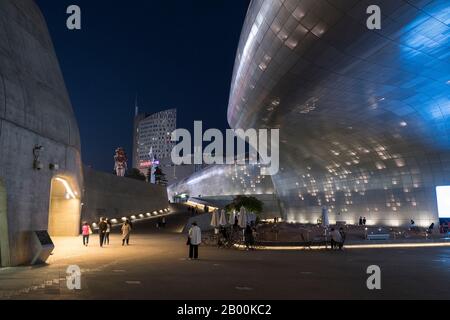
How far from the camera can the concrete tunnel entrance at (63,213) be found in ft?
87.8

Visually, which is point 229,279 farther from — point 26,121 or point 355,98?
point 355,98

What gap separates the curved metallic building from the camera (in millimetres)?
18391

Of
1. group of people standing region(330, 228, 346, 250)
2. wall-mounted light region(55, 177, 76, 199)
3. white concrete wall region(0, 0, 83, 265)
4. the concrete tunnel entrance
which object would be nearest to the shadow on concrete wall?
white concrete wall region(0, 0, 83, 265)

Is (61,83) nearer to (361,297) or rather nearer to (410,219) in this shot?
(361,297)

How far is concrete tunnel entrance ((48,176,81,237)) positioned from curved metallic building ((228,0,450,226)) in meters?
17.2

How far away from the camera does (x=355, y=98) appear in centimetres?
2912

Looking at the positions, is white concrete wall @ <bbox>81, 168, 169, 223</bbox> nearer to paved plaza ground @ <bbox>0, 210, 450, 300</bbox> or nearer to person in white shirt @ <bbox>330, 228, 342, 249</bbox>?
paved plaza ground @ <bbox>0, 210, 450, 300</bbox>

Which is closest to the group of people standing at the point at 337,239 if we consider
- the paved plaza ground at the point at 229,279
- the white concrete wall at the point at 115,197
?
the paved plaza ground at the point at 229,279

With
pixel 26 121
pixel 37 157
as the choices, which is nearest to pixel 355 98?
pixel 37 157

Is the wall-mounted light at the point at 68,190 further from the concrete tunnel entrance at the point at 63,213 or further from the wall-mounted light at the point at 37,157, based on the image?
the wall-mounted light at the point at 37,157

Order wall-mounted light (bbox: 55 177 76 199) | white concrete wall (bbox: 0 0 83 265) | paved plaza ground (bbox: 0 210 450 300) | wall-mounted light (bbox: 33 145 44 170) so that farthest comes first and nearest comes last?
wall-mounted light (bbox: 55 177 76 199) < wall-mounted light (bbox: 33 145 44 170) < white concrete wall (bbox: 0 0 83 265) < paved plaza ground (bbox: 0 210 450 300)

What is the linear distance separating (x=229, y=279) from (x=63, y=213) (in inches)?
825

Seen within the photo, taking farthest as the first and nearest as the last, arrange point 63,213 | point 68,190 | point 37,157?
point 63,213, point 68,190, point 37,157

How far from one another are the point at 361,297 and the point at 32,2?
2149cm
